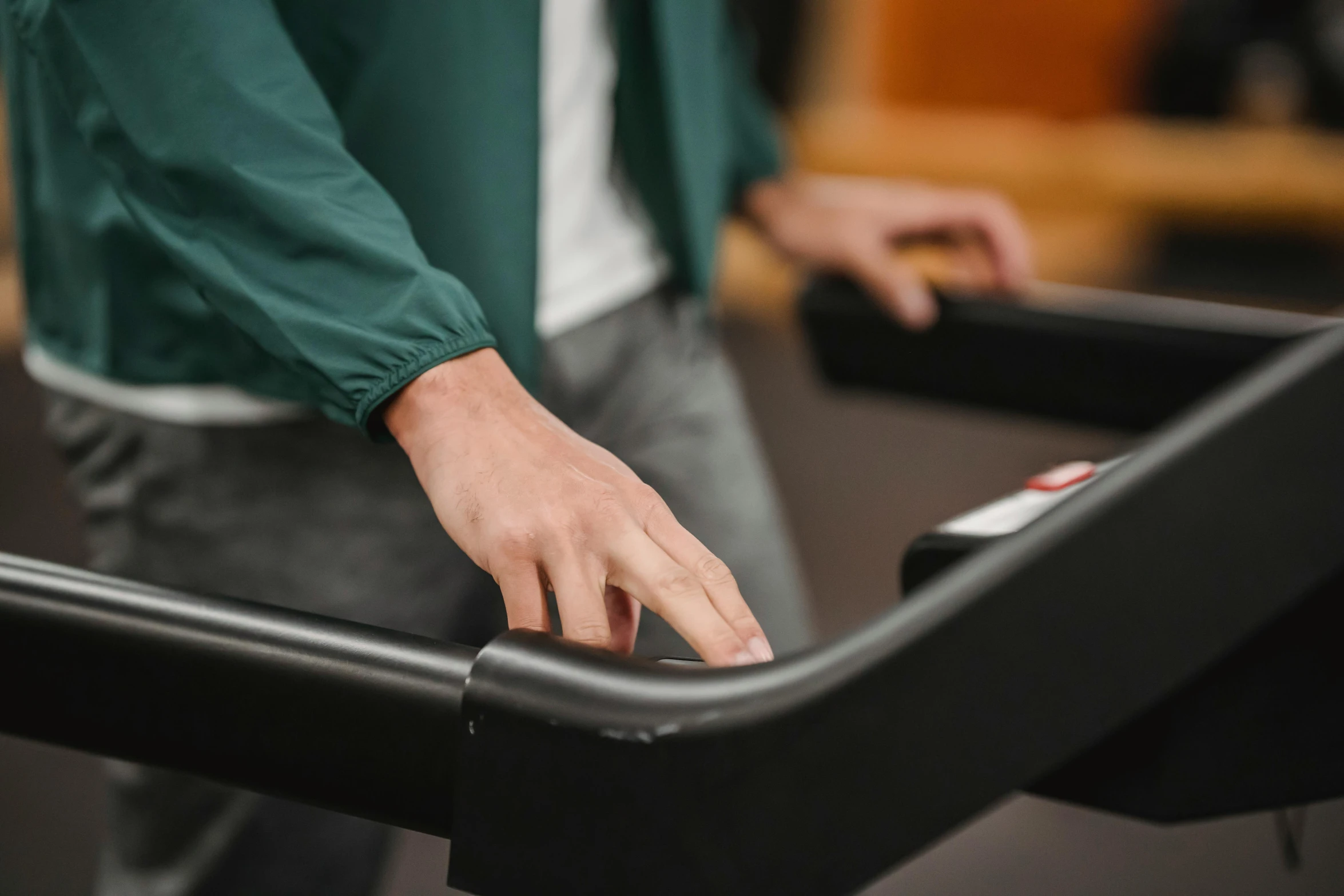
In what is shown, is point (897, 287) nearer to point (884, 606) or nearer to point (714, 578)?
point (884, 606)

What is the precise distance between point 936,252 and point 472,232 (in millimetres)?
561

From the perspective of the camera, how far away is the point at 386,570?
0.66 meters

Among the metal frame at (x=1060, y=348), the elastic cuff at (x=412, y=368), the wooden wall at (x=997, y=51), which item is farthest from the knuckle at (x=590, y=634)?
the wooden wall at (x=997, y=51)

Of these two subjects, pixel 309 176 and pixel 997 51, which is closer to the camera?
pixel 309 176

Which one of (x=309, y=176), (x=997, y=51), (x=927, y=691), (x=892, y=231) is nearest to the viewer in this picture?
(x=927, y=691)

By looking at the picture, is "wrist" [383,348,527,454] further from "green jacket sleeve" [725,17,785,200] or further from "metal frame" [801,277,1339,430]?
"green jacket sleeve" [725,17,785,200]

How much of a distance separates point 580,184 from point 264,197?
310 millimetres

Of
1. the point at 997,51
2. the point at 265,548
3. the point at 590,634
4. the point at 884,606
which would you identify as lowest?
the point at 884,606

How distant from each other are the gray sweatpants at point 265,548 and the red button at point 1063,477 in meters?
0.19

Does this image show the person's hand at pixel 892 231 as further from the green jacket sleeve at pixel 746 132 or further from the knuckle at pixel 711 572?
the knuckle at pixel 711 572

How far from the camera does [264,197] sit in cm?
42

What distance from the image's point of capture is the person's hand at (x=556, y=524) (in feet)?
1.16

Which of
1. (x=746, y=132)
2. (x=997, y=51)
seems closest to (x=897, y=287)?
(x=746, y=132)

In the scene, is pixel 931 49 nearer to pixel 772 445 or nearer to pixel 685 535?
pixel 772 445
